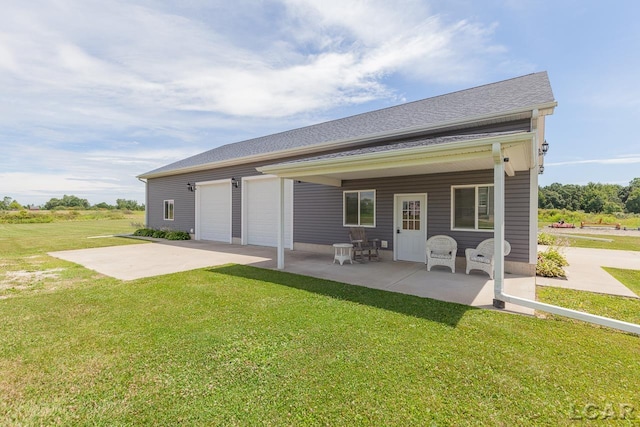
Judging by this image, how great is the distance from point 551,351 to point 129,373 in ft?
14.1

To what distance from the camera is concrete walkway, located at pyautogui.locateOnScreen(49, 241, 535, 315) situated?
534 cm

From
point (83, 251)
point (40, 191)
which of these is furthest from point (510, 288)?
point (40, 191)

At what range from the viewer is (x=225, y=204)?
1337 cm

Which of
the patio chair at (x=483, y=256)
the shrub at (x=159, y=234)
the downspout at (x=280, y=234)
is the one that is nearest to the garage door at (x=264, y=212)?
the downspout at (x=280, y=234)

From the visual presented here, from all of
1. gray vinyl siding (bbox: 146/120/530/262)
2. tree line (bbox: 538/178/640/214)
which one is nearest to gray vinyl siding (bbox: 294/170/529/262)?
gray vinyl siding (bbox: 146/120/530/262)

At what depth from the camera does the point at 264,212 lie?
39.2ft

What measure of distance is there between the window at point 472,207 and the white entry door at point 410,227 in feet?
2.65

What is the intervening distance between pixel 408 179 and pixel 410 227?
4.64 ft

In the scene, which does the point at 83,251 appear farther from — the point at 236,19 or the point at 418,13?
the point at 418,13

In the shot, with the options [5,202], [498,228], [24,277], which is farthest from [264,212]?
[5,202]

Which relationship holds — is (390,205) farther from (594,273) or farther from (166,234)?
(166,234)

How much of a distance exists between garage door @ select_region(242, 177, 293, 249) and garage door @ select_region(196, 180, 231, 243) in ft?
4.09

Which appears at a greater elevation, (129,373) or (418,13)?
(418,13)

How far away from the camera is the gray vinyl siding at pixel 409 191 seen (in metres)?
6.69
